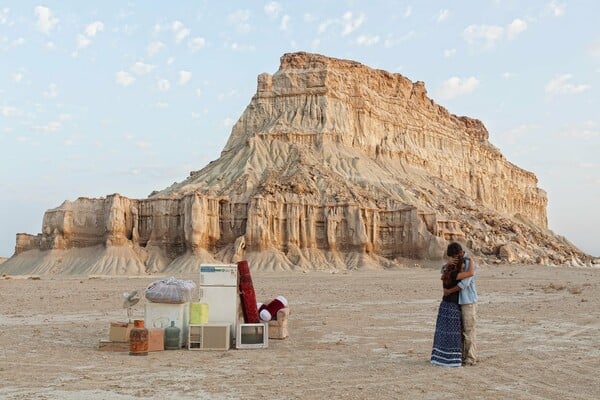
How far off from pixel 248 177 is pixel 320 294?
1458 inches

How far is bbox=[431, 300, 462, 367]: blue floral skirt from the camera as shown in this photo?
1032 cm

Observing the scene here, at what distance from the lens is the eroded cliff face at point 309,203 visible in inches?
2200

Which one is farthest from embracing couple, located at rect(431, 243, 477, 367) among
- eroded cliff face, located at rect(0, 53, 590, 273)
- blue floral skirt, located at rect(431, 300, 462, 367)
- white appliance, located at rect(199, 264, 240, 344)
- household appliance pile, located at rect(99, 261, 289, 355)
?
eroded cliff face, located at rect(0, 53, 590, 273)

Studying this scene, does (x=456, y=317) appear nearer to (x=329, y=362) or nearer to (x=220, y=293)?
(x=329, y=362)

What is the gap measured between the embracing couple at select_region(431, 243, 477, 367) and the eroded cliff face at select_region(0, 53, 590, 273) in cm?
4234

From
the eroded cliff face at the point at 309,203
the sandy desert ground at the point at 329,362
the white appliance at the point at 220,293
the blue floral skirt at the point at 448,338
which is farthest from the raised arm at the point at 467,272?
the eroded cliff face at the point at 309,203

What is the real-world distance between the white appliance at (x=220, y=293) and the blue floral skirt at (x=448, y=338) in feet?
14.1

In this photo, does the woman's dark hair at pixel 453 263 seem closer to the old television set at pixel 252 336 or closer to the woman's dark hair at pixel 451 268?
the woman's dark hair at pixel 451 268

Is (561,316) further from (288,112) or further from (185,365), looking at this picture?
(288,112)

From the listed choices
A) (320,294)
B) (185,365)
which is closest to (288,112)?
(320,294)

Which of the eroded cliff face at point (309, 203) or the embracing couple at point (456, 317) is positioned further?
the eroded cliff face at point (309, 203)

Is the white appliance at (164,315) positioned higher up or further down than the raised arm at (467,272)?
further down

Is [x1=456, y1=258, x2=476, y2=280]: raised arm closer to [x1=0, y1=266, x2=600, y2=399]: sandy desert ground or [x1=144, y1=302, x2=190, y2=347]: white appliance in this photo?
[x1=0, y1=266, x2=600, y2=399]: sandy desert ground

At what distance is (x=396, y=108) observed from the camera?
291 ft
